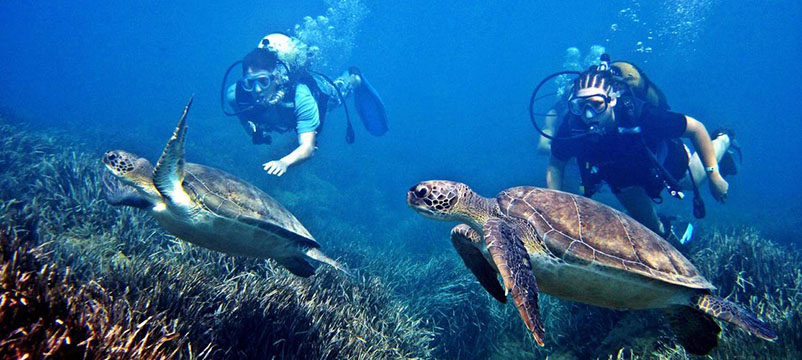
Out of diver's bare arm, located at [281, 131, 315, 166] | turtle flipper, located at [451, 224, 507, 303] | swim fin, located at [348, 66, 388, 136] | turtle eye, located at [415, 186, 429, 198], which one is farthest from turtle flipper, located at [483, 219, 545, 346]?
swim fin, located at [348, 66, 388, 136]

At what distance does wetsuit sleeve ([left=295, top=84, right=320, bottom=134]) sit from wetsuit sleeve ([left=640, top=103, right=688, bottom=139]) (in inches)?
254

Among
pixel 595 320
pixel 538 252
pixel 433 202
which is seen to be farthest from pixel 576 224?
pixel 595 320

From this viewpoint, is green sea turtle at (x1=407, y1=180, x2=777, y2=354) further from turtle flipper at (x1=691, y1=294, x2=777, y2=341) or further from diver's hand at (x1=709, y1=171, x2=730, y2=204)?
diver's hand at (x1=709, y1=171, x2=730, y2=204)

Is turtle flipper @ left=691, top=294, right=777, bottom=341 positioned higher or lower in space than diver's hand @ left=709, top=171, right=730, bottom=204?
lower

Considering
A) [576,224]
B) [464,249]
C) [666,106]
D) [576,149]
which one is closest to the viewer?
[576,224]

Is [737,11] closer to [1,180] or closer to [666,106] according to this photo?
[666,106]

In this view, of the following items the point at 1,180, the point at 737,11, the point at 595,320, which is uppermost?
the point at 737,11

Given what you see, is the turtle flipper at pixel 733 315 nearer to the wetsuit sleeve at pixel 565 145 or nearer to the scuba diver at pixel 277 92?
the wetsuit sleeve at pixel 565 145

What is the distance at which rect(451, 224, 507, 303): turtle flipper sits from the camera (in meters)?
3.02

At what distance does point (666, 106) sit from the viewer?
6934 mm

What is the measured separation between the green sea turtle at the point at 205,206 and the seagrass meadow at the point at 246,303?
0.47 meters

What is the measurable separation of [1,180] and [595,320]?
11166 mm

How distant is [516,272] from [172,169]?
10.7 feet

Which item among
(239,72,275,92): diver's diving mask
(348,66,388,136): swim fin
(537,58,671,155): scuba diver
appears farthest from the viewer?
(348,66,388,136): swim fin
